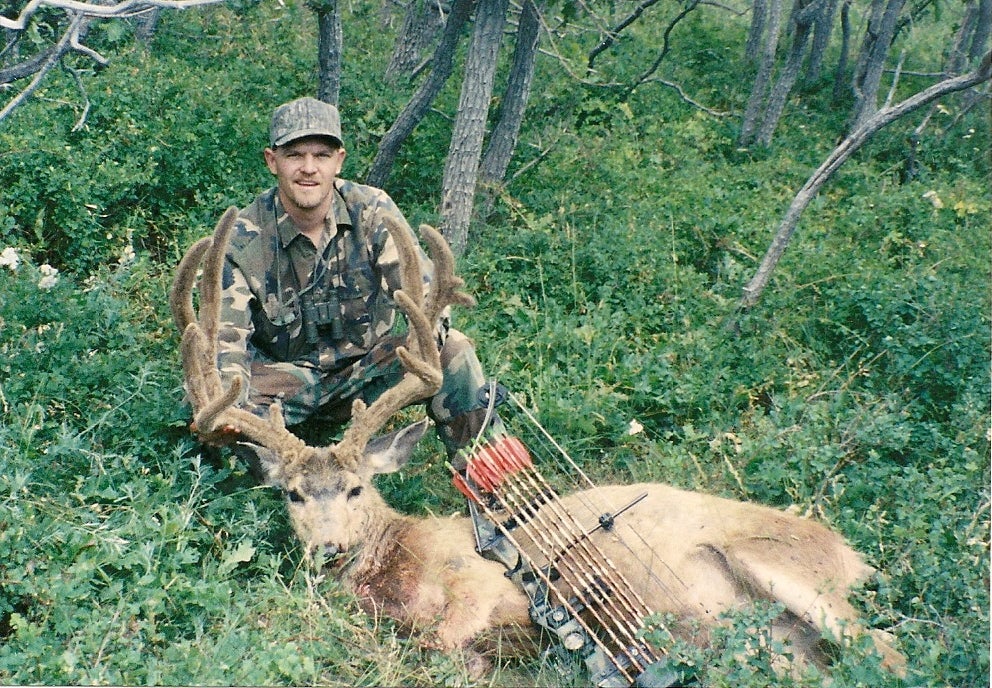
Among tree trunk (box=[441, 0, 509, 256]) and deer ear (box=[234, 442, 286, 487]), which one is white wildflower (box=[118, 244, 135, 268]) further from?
deer ear (box=[234, 442, 286, 487])

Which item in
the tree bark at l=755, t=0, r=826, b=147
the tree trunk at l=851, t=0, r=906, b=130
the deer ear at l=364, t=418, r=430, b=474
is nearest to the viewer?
the deer ear at l=364, t=418, r=430, b=474

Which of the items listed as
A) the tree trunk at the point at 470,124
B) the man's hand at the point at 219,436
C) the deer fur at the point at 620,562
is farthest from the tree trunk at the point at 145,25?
the deer fur at the point at 620,562

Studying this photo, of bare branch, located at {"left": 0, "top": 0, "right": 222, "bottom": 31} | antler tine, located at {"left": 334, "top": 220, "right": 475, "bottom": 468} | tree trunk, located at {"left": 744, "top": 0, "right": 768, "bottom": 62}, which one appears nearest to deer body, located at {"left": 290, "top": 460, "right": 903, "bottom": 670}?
antler tine, located at {"left": 334, "top": 220, "right": 475, "bottom": 468}

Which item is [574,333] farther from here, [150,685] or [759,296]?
[150,685]

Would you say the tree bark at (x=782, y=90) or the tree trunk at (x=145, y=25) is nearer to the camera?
the tree trunk at (x=145, y=25)

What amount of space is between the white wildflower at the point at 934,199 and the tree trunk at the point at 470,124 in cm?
389

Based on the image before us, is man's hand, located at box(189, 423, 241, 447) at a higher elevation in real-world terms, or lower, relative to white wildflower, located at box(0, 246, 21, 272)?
lower

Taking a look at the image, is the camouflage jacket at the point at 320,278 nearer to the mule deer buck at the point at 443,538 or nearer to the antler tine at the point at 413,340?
the antler tine at the point at 413,340

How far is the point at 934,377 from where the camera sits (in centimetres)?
642

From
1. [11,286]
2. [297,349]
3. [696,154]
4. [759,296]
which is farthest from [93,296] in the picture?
[696,154]

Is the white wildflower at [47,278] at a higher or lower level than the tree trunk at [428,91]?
lower

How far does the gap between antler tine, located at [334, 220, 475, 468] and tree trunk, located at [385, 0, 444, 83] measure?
4938mm

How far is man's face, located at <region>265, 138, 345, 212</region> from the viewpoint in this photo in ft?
18.5

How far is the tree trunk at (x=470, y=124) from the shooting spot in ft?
24.0
